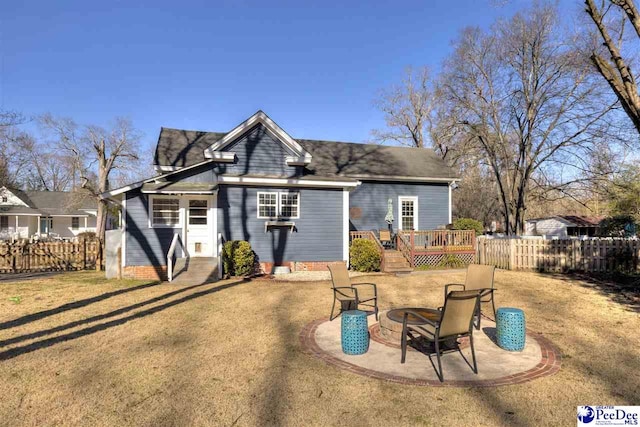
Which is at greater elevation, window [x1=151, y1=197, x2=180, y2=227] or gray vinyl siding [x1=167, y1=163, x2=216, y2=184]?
gray vinyl siding [x1=167, y1=163, x2=216, y2=184]

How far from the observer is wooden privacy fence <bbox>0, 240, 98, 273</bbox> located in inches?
581

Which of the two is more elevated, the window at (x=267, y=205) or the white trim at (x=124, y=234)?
the window at (x=267, y=205)

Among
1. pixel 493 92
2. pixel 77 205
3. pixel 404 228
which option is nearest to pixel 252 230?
pixel 404 228

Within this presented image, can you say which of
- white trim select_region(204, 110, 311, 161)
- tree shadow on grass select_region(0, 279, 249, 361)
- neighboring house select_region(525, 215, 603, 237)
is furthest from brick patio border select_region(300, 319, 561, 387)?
neighboring house select_region(525, 215, 603, 237)

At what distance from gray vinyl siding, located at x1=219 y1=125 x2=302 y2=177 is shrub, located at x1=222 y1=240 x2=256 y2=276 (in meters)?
3.04

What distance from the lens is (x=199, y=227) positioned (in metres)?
13.4

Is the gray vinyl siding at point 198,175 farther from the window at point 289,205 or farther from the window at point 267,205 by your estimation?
the window at point 289,205

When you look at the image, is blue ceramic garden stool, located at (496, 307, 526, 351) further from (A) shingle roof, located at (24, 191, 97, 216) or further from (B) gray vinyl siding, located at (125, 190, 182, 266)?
(A) shingle roof, located at (24, 191, 97, 216)

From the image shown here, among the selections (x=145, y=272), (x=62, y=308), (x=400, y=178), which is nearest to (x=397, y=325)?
(x=62, y=308)

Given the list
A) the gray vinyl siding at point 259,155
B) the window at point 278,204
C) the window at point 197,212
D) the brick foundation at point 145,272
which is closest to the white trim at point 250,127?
the gray vinyl siding at point 259,155

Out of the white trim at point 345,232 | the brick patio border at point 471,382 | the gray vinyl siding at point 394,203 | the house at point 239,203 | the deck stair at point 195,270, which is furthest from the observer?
the gray vinyl siding at point 394,203

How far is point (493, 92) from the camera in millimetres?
23078

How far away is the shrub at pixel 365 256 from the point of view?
13914 mm

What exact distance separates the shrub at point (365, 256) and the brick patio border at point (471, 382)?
8115mm
